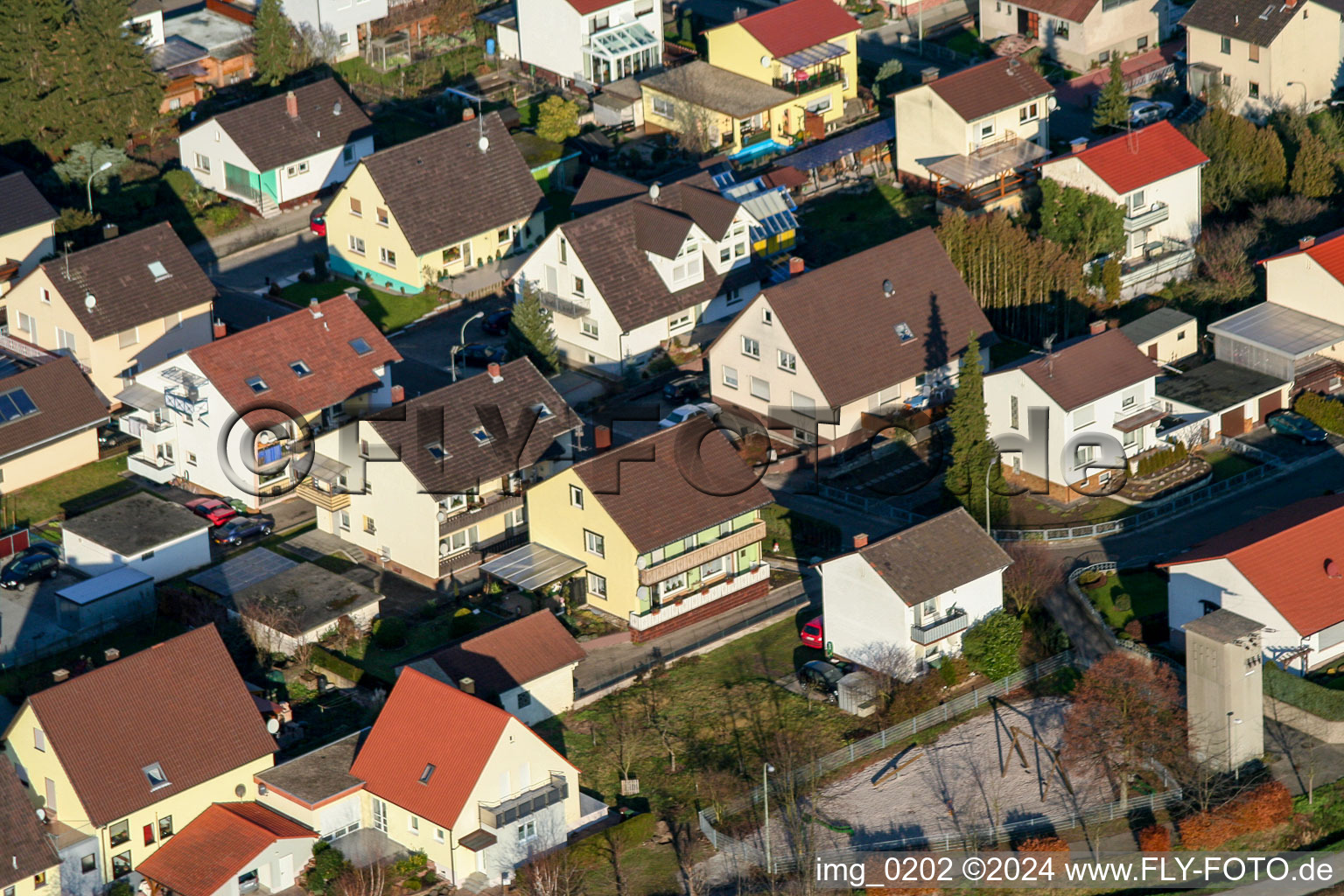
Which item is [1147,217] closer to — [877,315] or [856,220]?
[856,220]

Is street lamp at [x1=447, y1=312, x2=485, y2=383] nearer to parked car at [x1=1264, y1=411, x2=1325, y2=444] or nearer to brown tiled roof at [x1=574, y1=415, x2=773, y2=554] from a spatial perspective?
brown tiled roof at [x1=574, y1=415, x2=773, y2=554]

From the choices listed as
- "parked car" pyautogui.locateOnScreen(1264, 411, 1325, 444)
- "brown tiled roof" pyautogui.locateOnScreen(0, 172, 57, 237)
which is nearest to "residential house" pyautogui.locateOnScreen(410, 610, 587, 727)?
"parked car" pyautogui.locateOnScreen(1264, 411, 1325, 444)

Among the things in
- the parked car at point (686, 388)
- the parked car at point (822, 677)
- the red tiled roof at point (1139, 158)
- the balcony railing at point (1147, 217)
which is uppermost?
the red tiled roof at point (1139, 158)

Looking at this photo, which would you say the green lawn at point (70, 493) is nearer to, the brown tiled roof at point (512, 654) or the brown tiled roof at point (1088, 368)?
the brown tiled roof at point (512, 654)

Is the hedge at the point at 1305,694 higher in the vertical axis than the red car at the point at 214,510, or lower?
lower

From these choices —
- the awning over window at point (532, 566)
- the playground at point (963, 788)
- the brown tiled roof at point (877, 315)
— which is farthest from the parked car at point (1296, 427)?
the awning over window at point (532, 566)

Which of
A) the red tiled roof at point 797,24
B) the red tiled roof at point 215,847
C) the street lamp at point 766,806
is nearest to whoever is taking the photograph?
the red tiled roof at point 215,847
